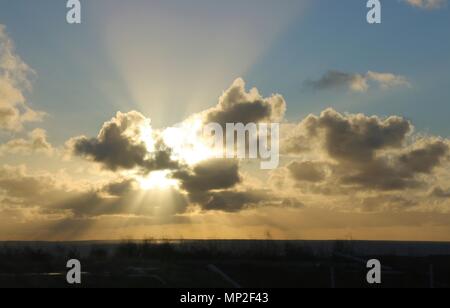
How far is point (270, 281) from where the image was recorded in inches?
1486

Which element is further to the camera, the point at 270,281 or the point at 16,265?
the point at 16,265
